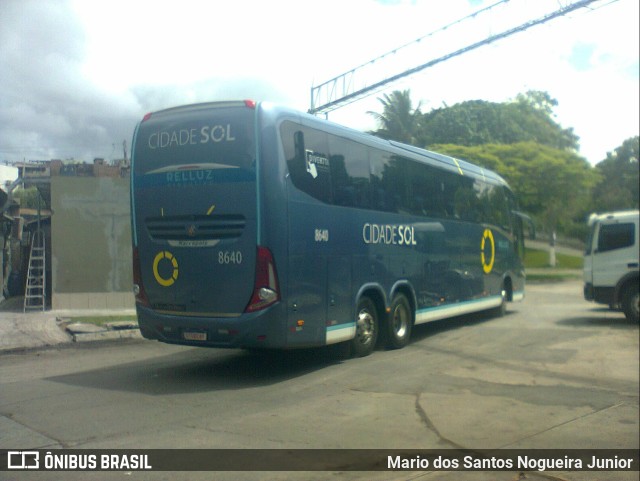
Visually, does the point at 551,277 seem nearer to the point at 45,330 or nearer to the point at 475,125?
the point at 45,330

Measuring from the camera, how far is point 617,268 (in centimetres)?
1466

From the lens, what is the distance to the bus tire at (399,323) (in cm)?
1131

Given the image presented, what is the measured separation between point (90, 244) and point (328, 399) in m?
10.7

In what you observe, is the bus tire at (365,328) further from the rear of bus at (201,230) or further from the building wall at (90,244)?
the building wall at (90,244)

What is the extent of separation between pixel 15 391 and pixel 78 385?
737 mm

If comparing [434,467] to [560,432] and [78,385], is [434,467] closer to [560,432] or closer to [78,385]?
[560,432]

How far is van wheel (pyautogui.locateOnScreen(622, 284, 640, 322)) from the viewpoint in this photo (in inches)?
572

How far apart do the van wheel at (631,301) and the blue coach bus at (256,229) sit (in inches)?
262

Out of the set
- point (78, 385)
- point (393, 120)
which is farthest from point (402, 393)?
point (393, 120)

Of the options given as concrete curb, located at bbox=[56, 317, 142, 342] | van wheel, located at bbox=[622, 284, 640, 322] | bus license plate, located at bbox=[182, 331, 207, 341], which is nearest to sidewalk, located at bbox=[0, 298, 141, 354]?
concrete curb, located at bbox=[56, 317, 142, 342]

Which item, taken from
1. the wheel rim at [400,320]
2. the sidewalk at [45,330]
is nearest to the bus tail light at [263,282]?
the wheel rim at [400,320]

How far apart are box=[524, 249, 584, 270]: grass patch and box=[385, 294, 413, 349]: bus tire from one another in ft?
10.5

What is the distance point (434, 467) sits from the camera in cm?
544

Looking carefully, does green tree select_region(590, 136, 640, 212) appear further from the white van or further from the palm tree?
the palm tree
